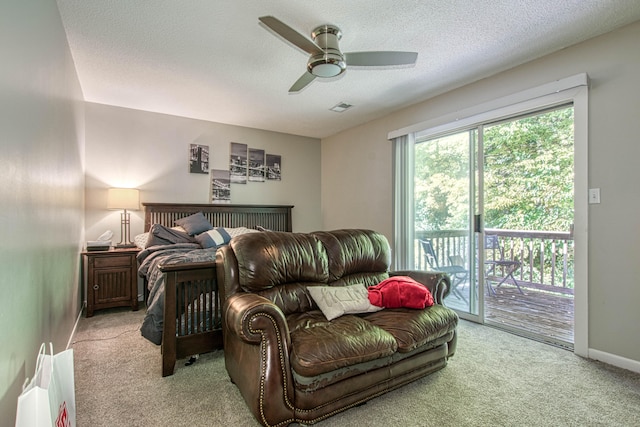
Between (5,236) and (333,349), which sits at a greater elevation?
(5,236)

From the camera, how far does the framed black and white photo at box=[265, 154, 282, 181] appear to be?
5098 millimetres

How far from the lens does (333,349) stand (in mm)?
1586

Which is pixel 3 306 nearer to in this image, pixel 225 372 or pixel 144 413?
pixel 144 413

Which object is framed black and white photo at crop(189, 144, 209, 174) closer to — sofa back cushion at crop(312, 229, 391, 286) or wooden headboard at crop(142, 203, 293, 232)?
wooden headboard at crop(142, 203, 293, 232)

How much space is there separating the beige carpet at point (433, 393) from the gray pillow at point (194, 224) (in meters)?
1.65

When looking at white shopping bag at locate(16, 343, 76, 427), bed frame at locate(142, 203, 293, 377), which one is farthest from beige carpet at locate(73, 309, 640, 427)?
white shopping bag at locate(16, 343, 76, 427)

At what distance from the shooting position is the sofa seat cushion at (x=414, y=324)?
185 cm

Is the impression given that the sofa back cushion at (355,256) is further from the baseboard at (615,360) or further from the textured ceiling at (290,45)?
the baseboard at (615,360)

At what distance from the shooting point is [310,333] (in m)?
1.70

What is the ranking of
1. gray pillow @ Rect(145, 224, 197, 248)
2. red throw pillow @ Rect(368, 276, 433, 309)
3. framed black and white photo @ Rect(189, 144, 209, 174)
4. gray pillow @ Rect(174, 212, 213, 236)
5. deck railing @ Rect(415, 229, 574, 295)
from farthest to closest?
framed black and white photo @ Rect(189, 144, 209, 174), gray pillow @ Rect(174, 212, 213, 236), gray pillow @ Rect(145, 224, 197, 248), deck railing @ Rect(415, 229, 574, 295), red throw pillow @ Rect(368, 276, 433, 309)

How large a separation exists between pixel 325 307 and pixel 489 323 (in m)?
2.07

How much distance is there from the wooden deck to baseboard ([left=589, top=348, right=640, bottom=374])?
0.86ft

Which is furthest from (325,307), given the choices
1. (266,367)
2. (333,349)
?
(266,367)

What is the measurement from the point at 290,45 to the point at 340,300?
5.81 ft
